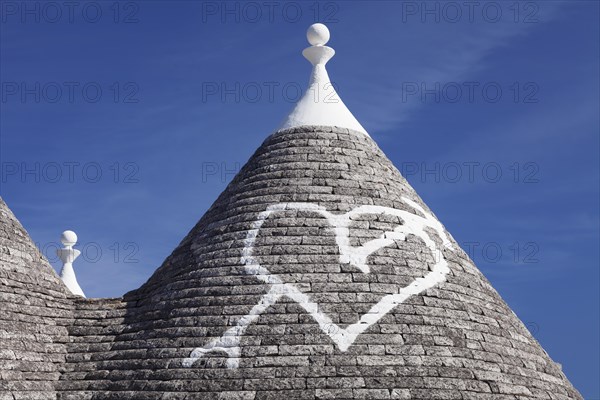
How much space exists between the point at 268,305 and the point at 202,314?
914mm

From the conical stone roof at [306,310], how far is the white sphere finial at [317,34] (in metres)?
1.47

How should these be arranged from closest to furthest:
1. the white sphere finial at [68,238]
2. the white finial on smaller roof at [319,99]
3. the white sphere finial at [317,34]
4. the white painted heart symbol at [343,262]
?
the white painted heart symbol at [343,262], the white finial on smaller roof at [319,99], the white sphere finial at [317,34], the white sphere finial at [68,238]

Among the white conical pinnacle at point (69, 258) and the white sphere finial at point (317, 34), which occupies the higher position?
the white sphere finial at point (317, 34)

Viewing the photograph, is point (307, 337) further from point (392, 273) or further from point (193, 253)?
point (193, 253)

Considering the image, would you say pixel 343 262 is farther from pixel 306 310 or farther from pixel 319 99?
pixel 319 99

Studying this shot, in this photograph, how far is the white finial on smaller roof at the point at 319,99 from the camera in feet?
46.3

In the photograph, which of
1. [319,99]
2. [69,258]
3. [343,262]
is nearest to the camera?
[343,262]

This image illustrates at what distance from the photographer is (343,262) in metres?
11.9

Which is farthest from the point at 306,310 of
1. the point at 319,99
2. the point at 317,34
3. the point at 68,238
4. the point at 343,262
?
the point at 68,238

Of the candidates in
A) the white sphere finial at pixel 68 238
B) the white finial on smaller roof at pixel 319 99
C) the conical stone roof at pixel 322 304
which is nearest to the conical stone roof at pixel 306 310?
the conical stone roof at pixel 322 304

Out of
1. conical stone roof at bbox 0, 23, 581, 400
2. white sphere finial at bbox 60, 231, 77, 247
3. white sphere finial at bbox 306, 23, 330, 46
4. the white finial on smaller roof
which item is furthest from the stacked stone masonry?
white sphere finial at bbox 60, 231, 77, 247

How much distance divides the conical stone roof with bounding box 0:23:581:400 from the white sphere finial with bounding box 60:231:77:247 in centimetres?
619

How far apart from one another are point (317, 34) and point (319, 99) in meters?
1.17

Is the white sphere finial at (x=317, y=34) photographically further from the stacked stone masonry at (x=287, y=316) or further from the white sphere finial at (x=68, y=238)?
the white sphere finial at (x=68, y=238)
